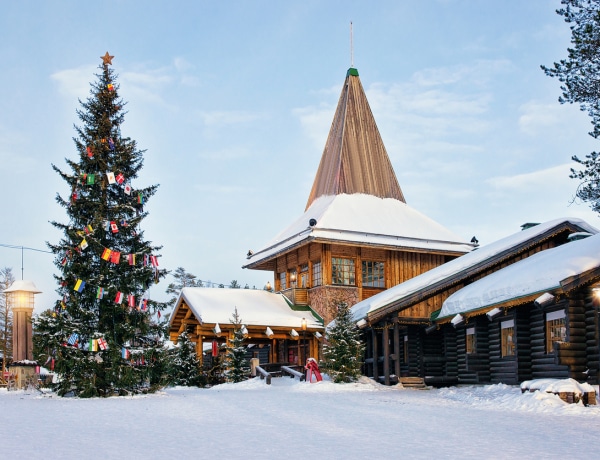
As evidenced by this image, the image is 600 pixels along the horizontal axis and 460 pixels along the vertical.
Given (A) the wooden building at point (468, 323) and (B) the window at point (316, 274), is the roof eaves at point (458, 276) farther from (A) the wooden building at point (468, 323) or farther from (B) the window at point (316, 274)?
(B) the window at point (316, 274)

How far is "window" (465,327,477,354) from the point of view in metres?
25.8

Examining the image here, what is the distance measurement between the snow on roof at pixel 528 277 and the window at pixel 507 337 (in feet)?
4.15

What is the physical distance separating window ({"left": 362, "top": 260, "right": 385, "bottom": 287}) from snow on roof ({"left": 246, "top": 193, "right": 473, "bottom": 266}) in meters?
1.46

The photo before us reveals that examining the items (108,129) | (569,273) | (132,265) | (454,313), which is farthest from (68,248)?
(569,273)

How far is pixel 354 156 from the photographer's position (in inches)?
1555

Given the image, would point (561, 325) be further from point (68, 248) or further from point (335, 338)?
point (68, 248)

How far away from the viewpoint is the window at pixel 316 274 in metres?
35.4

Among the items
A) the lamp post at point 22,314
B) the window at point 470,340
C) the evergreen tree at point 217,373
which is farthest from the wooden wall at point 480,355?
the lamp post at point 22,314

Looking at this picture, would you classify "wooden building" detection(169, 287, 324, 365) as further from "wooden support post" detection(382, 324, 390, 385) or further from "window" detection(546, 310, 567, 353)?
"window" detection(546, 310, 567, 353)

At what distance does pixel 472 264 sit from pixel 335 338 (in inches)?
224

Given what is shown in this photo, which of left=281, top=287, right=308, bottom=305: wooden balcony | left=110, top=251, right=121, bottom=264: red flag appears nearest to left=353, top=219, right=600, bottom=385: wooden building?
left=281, top=287, right=308, bottom=305: wooden balcony

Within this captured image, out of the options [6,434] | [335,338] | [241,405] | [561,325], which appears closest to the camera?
[6,434]

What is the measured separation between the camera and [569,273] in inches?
771

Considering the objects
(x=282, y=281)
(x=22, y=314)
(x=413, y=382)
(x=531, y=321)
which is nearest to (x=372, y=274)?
(x=282, y=281)
